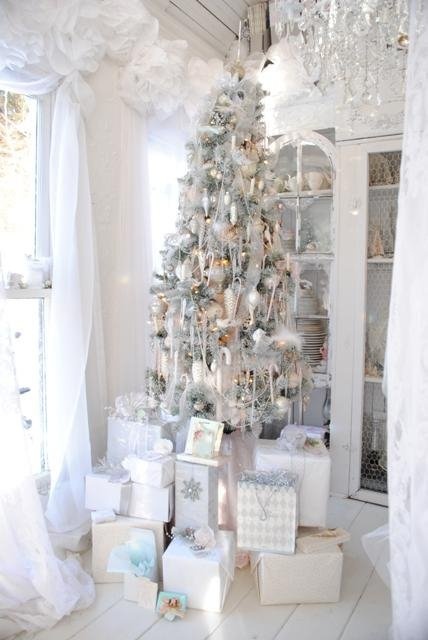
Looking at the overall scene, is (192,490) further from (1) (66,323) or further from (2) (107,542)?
(1) (66,323)

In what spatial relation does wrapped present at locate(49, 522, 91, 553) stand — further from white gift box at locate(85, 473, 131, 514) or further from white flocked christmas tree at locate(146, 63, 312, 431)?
white flocked christmas tree at locate(146, 63, 312, 431)

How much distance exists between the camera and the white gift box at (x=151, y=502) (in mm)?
1972

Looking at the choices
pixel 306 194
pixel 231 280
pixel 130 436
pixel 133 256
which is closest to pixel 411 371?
pixel 231 280

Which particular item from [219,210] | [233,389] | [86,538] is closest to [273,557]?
Result: [233,389]

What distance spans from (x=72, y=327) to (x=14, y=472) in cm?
69

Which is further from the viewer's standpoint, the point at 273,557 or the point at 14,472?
the point at 273,557

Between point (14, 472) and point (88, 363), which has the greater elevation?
point (88, 363)

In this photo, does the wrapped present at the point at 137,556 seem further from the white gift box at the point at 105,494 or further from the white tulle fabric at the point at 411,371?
the white tulle fabric at the point at 411,371

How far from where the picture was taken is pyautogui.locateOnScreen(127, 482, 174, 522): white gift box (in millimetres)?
1972

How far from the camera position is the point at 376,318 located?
269 centimetres

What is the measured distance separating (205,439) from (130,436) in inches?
14.6

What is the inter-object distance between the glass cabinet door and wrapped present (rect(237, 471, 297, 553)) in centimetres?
98

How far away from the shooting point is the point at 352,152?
265 cm

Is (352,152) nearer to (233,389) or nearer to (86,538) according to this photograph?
(233,389)
